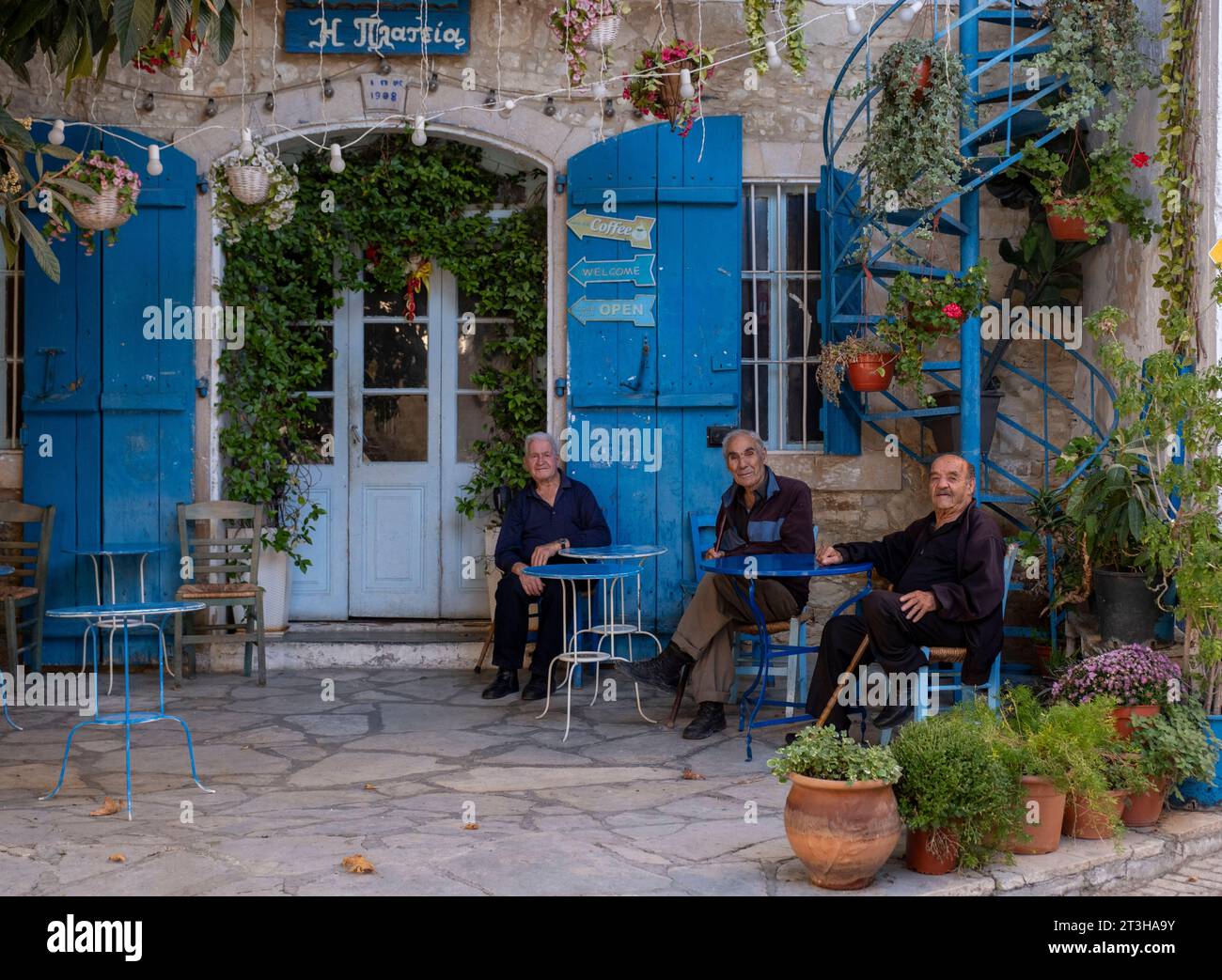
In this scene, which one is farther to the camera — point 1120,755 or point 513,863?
point 1120,755

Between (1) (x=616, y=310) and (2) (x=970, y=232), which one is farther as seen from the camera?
(1) (x=616, y=310)

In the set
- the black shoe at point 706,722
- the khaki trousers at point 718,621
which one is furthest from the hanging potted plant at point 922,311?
the black shoe at point 706,722

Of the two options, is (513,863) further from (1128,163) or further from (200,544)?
(1128,163)

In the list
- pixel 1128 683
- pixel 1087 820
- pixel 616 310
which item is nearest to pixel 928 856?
pixel 1087 820

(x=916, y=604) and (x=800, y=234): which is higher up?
(x=800, y=234)

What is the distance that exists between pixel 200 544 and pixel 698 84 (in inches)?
140

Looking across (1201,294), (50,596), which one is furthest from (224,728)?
(1201,294)

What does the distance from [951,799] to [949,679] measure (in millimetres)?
2020

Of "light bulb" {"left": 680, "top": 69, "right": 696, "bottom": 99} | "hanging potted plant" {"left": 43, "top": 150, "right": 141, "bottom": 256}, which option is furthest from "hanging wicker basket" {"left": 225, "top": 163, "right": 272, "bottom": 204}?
"light bulb" {"left": 680, "top": 69, "right": 696, "bottom": 99}

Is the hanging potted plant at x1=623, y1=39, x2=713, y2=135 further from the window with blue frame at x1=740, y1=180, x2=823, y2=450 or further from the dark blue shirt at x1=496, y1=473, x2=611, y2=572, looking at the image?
the dark blue shirt at x1=496, y1=473, x2=611, y2=572

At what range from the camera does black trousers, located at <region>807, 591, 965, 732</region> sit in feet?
17.1

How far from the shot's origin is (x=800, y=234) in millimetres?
7641

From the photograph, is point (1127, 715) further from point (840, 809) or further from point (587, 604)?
point (587, 604)

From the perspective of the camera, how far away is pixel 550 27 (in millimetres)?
7504
